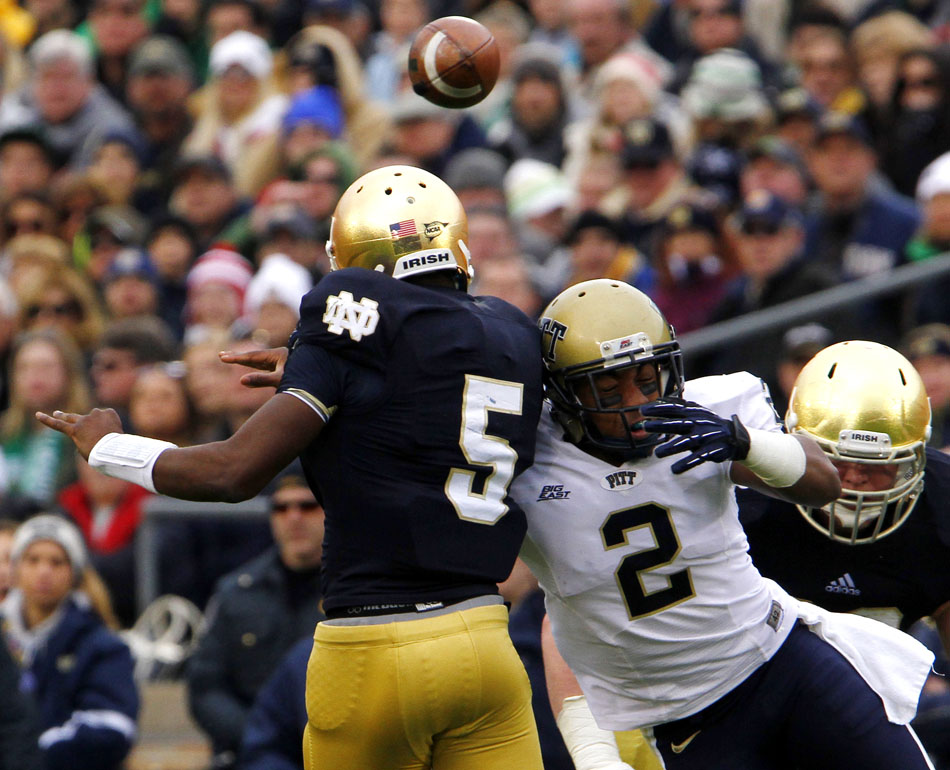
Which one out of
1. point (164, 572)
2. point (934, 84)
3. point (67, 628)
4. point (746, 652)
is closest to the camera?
point (746, 652)

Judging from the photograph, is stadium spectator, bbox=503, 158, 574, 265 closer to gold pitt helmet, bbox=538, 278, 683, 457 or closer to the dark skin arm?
gold pitt helmet, bbox=538, 278, 683, 457

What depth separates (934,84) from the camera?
27.1ft

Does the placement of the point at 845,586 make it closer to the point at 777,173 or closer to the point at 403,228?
the point at 403,228

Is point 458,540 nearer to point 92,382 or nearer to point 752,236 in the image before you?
point 752,236

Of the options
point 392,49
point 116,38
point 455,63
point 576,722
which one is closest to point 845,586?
point 576,722

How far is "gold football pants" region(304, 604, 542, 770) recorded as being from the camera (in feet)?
12.6

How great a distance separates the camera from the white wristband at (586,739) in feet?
13.8

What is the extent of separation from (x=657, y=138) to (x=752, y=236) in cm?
110

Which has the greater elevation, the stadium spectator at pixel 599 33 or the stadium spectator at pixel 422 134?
the stadium spectator at pixel 599 33

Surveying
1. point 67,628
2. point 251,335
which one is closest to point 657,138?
point 251,335

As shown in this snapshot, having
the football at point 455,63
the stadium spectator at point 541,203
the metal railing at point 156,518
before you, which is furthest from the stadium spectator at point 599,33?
the football at point 455,63

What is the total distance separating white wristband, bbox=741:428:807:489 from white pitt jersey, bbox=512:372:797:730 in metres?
0.17

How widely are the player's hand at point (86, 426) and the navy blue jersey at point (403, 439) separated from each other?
50 cm

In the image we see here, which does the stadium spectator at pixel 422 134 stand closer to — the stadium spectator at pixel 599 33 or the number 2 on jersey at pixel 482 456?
the stadium spectator at pixel 599 33
